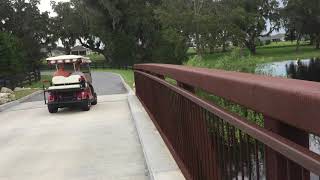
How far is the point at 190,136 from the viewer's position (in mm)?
5660

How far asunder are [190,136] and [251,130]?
2.81 meters

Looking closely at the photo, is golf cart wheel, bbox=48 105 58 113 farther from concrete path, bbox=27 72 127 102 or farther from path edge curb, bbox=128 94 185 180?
concrete path, bbox=27 72 127 102

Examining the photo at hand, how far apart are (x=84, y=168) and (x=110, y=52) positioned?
72.8 meters

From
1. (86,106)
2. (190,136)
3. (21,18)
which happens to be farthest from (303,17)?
(190,136)

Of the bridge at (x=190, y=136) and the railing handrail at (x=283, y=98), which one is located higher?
the railing handrail at (x=283, y=98)

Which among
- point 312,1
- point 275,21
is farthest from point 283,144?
point 275,21

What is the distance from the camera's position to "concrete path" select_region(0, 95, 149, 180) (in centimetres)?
834

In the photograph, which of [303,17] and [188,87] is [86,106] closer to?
[188,87]

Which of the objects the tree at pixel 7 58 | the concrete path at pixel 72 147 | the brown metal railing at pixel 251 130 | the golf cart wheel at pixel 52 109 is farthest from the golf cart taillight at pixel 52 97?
the tree at pixel 7 58

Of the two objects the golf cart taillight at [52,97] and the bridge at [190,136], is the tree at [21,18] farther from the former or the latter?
the bridge at [190,136]

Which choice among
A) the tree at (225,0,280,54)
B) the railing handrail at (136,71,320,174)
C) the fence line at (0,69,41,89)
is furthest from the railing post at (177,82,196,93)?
the tree at (225,0,280,54)

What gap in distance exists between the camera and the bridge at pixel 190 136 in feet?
8.00

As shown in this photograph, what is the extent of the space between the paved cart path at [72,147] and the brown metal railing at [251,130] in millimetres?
2574

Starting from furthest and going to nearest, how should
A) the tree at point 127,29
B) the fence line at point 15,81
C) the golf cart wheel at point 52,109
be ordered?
the tree at point 127,29, the fence line at point 15,81, the golf cart wheel at point 52,109
